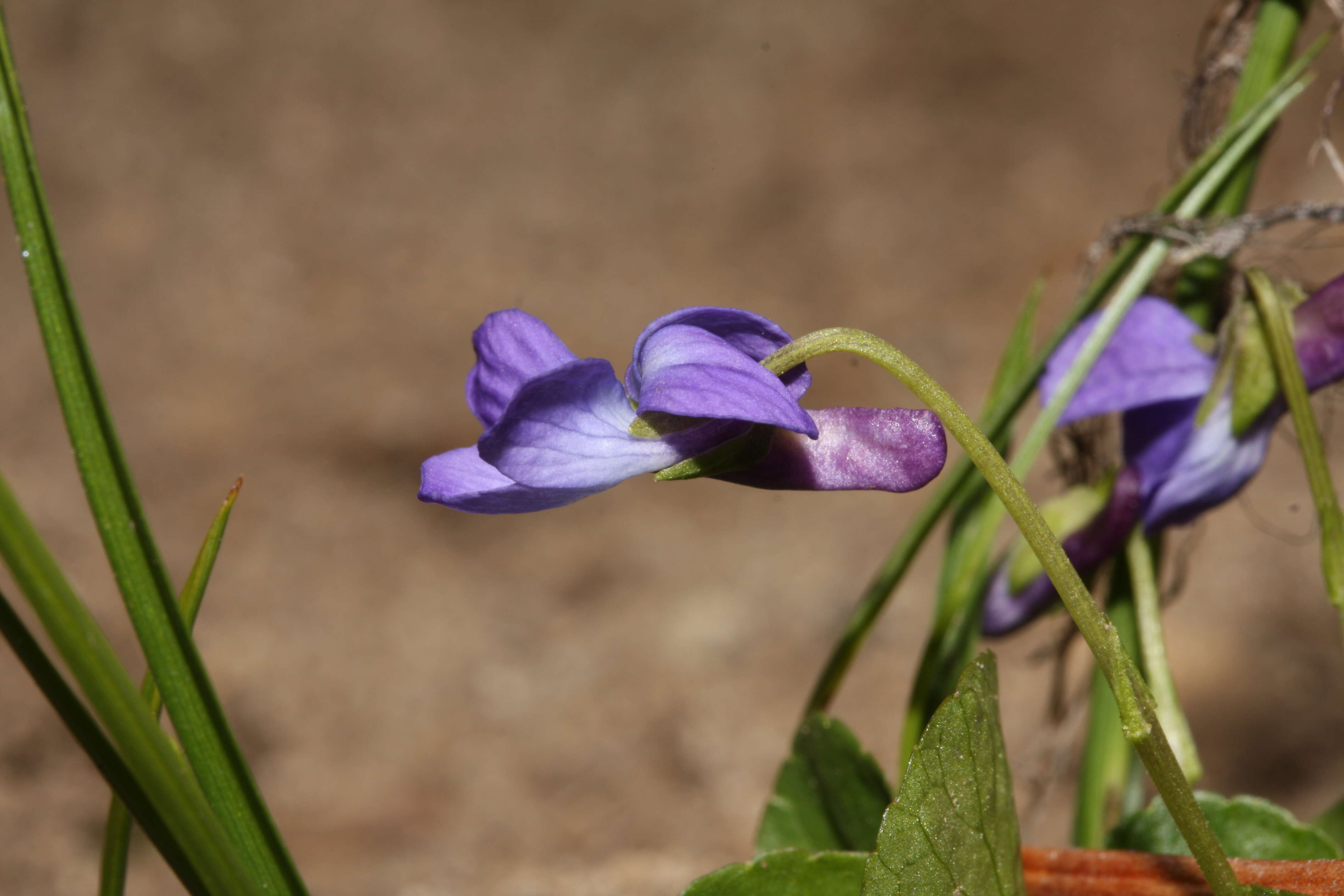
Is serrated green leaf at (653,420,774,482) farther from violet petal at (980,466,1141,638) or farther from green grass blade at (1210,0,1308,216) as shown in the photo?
green grass blade at (1210,0,1308,216)

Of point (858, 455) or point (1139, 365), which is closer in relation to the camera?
point (858, 455)

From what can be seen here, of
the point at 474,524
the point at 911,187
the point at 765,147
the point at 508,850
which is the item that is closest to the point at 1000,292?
the point at 911,187

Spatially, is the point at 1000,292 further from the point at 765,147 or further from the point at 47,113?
the point at 47,113

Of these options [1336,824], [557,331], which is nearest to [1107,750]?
[1336,824]

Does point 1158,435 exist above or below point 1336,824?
above

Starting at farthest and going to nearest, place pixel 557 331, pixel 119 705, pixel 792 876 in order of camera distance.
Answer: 1. pixel 557 331
2. pixel 792 876
3. pixel 119 705

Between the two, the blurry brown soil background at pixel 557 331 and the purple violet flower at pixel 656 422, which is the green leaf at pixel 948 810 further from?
the blurry brown soil background at pixel 557 331

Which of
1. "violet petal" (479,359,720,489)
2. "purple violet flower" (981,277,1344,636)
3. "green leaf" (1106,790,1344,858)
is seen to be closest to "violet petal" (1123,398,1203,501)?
"purple violet flower" (981,277,1344,636)

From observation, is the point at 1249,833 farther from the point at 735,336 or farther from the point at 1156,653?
the point at 735,336
